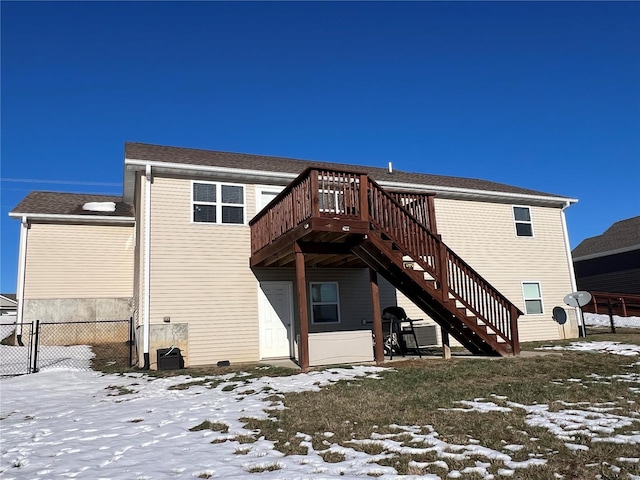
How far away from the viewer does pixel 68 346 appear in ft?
47.5

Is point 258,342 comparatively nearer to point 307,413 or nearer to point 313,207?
point 313,207

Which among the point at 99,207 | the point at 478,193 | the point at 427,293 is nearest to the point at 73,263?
the point at 99,207

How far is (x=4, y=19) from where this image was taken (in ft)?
34.5

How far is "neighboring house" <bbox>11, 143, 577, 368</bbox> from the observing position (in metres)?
9.26

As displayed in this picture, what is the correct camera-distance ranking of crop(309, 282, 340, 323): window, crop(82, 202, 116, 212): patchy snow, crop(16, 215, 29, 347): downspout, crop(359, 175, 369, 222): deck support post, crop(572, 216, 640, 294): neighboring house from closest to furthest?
1. crop(359, 175, 369, 222): deck support post
2. crop(309, 282, 340, 323): window
3. crop(16, 215, 29, 347): downspout
4. crop(82, 202, 116, 212): patchy snow
5. crop(572, 216, 640, 294): neighboring house

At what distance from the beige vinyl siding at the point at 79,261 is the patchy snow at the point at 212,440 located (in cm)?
886

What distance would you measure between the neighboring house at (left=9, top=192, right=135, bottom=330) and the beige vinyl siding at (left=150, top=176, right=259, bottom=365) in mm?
5533

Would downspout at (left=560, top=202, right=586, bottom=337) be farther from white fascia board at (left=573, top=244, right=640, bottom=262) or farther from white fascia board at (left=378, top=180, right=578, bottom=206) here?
white fascia board at (left=573, top=244, right=640, bottom=262)

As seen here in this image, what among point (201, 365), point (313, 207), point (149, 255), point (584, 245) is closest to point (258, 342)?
point (201, 365)

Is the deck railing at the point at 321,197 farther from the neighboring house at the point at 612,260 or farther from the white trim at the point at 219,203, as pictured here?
the neighboring house at the point at 612,260

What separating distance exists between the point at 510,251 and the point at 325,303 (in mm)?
7075

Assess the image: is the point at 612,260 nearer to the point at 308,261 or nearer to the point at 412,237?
the point at 412,237

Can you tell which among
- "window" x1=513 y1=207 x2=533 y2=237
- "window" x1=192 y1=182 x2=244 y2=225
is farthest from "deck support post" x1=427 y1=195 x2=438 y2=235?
"window" x1=513 y1=207 x2=533 y2=237

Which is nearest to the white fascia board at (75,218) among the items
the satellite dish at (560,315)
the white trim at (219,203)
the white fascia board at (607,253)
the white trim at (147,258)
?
the white trim at (147,258)
